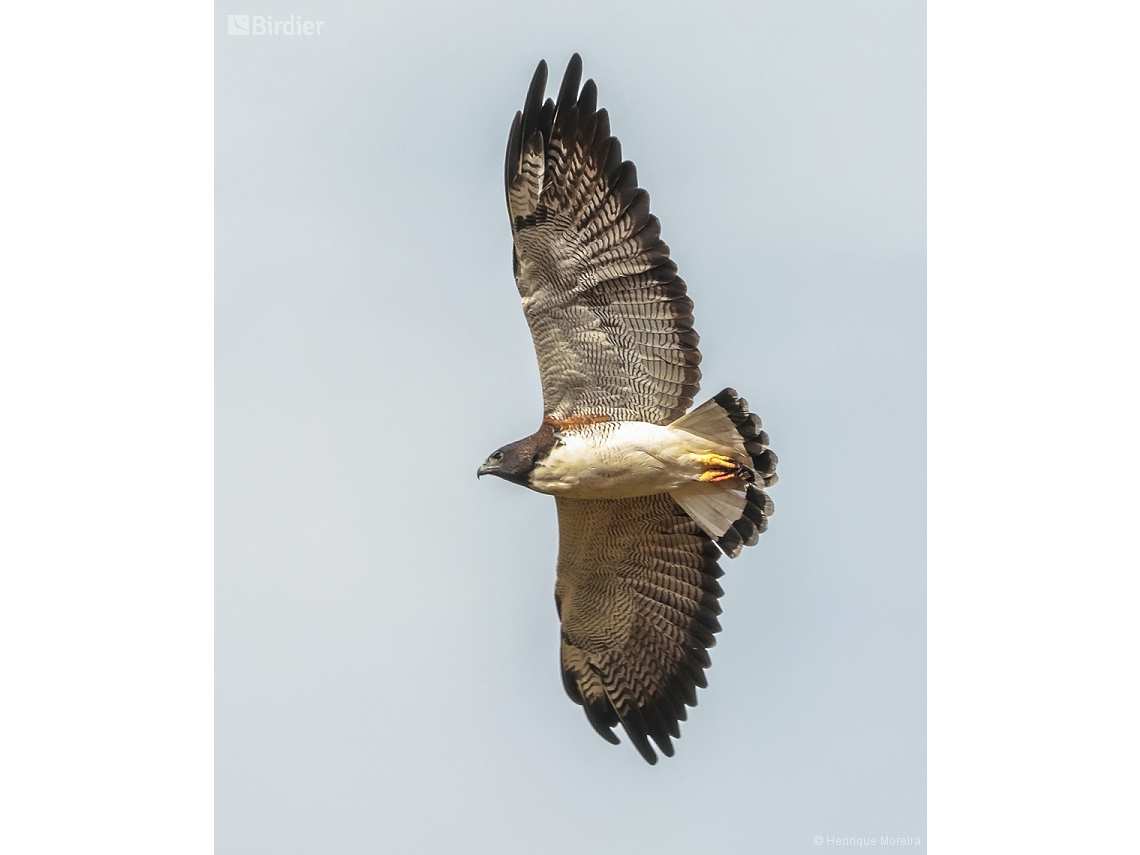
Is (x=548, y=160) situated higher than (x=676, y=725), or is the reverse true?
(x=548, y=160)

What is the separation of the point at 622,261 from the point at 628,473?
1.33 meters

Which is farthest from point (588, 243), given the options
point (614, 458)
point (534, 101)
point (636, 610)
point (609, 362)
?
point (636, 610)

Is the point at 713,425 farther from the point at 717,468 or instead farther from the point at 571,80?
the point at 571,80

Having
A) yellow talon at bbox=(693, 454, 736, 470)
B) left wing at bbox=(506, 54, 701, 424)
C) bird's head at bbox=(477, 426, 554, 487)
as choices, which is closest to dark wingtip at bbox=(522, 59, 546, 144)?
left wing at bbox=(506, 54, 701, 424)

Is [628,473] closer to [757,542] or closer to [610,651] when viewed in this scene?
[757,542]

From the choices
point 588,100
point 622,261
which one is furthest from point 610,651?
point 588,100

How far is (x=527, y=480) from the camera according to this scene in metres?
9.61

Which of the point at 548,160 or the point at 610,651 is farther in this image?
the point at 610,651

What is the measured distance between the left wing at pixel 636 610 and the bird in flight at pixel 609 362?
0.11ft

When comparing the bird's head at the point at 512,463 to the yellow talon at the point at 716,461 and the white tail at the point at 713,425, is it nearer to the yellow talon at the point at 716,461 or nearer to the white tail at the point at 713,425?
the white tail at the point at 713,425

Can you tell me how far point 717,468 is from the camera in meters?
9.77

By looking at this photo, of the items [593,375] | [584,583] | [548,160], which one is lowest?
[584,583]

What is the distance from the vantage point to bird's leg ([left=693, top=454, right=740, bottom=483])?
32.0 feet

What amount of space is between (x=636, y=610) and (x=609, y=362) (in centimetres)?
195
